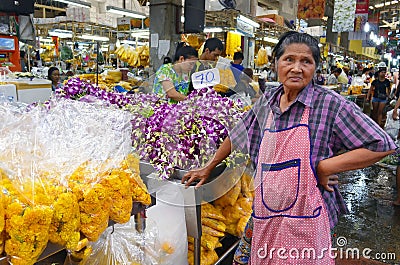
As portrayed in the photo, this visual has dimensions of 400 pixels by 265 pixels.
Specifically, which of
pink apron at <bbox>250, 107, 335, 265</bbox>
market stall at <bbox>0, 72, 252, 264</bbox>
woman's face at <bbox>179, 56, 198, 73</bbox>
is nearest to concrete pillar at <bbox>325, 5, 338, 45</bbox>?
woman's face at <bbox>179, 56, 198, 73</bbox>

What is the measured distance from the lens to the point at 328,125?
4.84 feet

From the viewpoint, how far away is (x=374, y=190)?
15.3 feet

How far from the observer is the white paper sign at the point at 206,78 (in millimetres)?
1829

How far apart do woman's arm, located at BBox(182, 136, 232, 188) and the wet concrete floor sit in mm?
1684

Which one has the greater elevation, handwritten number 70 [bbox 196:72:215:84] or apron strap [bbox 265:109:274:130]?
handwritten number 70 [bbox 196:72:215:84]

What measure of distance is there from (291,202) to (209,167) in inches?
16.1

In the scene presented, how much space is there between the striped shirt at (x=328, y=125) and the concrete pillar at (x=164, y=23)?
16.1 feet

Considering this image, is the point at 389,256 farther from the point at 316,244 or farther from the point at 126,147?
the point at 126,147

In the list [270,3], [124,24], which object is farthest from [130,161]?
[270,3]

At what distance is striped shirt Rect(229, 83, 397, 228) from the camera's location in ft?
4.64

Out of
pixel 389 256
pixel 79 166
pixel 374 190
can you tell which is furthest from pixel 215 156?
pixel 374 190

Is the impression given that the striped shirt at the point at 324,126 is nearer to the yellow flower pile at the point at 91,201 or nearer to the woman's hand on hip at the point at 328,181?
the woman's hand on hip at the point at 328,181

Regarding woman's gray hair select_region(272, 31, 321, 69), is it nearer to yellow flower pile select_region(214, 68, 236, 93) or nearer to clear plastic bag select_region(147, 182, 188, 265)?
yellow flower pile select_region(214, 68, 236, 93)

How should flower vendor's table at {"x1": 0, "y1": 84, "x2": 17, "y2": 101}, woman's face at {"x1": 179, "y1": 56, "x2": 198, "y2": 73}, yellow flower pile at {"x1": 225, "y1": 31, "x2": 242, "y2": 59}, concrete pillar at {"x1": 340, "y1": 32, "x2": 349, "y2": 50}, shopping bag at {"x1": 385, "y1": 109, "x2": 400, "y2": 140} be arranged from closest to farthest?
woman's face at {"x1": 179, "y1": 56, "x2": 198, "y2": 73}
flower vendor's table at {"x1": 0, "y1": 84, "x2": 17, "y2": 101}
shopping bag at {"x1": 385, "y1": 109, "x2": 400, "y2": 140}
yellow flower pile at {"x1": 225, "y1": 31, "x2": 242, "y2": 59}
concrete pillar at {"x1": 340, "y1": 32, "x2": 349, "y2": 50}
